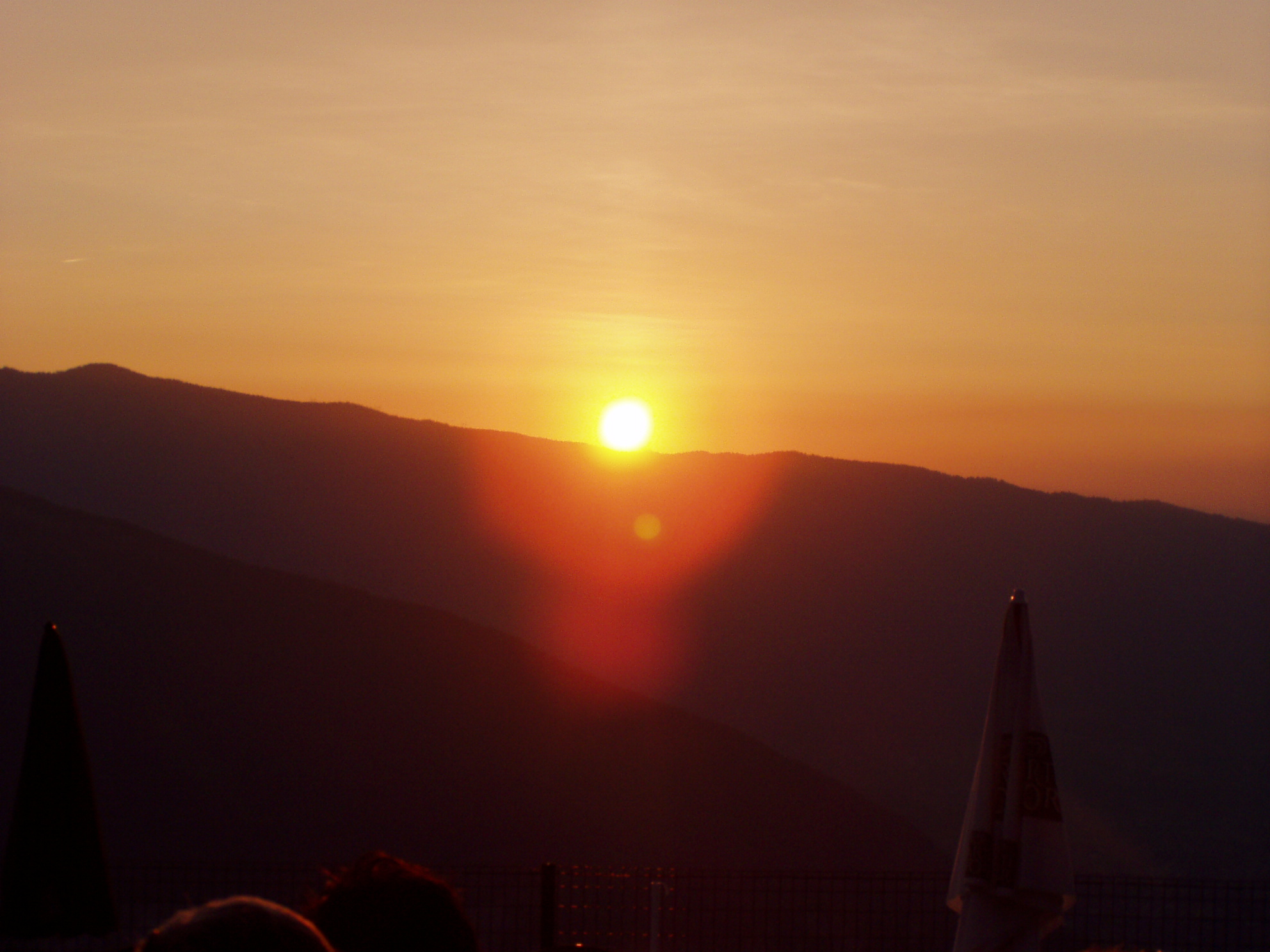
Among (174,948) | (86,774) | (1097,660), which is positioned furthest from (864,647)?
(174,948)

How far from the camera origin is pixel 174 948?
60.7 inches

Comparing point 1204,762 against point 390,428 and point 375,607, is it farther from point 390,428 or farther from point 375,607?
point 390,428

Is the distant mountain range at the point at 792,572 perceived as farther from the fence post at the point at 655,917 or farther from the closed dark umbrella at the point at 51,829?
the closed dark umbrella at the point at 51,829

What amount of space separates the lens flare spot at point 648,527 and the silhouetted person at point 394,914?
5215 cm

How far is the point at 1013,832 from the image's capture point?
6070mm

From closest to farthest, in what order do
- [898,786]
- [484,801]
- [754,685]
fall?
[484,801], [898,786], [754,685]

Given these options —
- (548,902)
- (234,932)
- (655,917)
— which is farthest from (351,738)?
(234,932)

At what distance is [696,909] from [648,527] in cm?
4393

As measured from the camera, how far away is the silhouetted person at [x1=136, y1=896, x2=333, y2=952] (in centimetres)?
155

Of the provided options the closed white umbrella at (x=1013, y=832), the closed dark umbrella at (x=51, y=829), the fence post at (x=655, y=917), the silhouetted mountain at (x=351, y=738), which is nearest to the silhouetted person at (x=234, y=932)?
the closed white umbrella at (x=1013, y=832)

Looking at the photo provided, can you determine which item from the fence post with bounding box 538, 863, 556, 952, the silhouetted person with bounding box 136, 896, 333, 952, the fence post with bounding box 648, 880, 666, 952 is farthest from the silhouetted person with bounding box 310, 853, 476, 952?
the fence post with bounding box 538, 863, 556, 952

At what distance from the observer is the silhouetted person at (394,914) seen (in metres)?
2.31

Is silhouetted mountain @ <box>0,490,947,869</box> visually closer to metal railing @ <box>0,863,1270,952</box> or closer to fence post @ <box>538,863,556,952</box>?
metal railing @ <box>0,863,1270,952</box>

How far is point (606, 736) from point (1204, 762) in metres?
24.7
